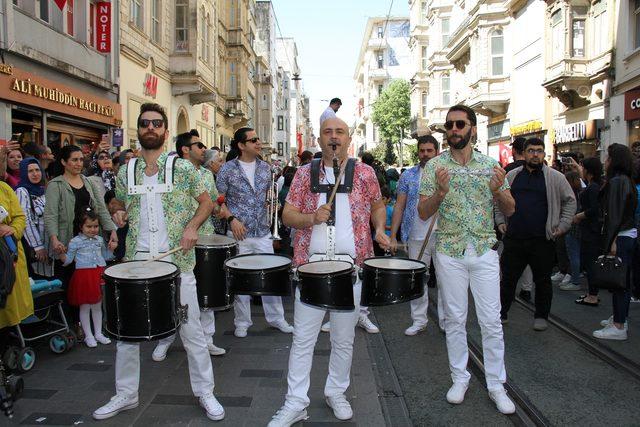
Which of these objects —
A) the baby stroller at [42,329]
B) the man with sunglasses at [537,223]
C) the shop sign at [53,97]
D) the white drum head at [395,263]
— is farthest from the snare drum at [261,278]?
the shop sign at [53,97]

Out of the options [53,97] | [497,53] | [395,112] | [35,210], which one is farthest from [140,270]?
[395,112]

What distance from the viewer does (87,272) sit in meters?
5.67

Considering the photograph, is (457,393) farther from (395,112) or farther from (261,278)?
(395,112)

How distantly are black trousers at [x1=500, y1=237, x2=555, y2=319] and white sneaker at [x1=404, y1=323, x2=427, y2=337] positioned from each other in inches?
38.3

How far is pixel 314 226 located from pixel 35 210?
3513 millimetres

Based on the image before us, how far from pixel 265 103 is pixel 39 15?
44.0 metres

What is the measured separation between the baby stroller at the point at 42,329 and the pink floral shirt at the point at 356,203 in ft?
8.75

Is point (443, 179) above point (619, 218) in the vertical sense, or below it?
above

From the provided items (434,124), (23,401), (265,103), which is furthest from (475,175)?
(265,103)

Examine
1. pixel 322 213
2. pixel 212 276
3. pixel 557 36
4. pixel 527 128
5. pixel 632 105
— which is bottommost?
pixel 212 276

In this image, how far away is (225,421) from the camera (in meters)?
3.82

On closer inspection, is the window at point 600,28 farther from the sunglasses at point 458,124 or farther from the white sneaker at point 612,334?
the sunglasses at point 458,124

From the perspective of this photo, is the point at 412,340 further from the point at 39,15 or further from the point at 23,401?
the point at 39,15

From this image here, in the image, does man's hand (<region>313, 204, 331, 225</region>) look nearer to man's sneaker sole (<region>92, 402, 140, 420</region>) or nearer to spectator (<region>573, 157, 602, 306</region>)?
man's sneaker sole (<region>92, 402, 140, 420</region>)
